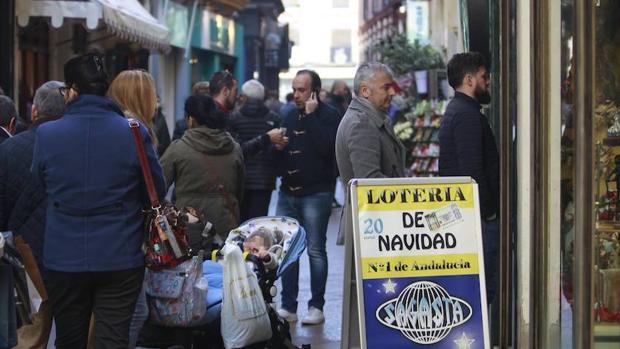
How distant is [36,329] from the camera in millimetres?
6625

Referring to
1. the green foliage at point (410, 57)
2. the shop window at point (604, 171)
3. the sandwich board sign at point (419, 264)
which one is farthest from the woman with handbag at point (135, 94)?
the green foliage at point (410, 57)

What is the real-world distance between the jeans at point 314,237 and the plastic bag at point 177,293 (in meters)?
2.61

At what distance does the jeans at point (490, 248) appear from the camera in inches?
277

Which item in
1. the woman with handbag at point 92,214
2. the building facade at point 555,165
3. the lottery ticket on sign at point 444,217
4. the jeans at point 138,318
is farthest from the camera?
the jeans at point 138,318

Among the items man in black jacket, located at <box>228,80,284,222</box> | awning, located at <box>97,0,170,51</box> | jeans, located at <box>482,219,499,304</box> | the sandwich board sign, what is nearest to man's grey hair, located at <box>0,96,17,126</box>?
the sandwich board sign

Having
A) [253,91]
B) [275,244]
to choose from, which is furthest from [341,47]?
[275,244]

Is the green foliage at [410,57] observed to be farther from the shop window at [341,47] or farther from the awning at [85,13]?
the shop window at [341,47]

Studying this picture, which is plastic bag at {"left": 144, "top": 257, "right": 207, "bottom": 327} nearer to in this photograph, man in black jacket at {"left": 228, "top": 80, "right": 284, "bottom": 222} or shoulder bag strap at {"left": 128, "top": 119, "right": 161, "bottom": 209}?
shoulder bag strap at {"left": 128, "top": 119, "right": 161, "bottom": 209}

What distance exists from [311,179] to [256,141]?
2.45 ft

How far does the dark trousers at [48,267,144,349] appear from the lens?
19.0 ft

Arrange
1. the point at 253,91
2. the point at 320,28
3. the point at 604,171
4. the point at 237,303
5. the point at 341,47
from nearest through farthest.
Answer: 1. the point at 604,171
2. the point at 237,303
3. the point at 253,91
4. the point at 320,28
5. the point at 341,47

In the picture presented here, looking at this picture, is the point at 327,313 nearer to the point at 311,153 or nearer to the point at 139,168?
the point at 311,153

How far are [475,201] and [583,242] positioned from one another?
38.5 inches

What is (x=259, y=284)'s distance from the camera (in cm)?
704
